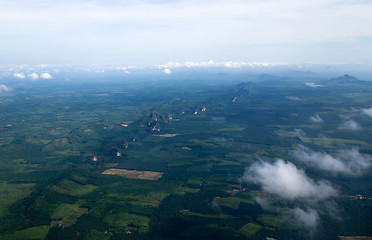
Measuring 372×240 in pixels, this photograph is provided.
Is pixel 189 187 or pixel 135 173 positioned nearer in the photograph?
pixel 189 187

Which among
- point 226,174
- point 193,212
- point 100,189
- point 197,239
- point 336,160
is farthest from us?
point 336,160

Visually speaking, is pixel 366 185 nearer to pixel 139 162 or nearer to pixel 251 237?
pixel 251 237

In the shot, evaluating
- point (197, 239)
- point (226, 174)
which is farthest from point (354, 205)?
point (197, 239)

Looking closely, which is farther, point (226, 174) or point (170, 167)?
point (170, 167)

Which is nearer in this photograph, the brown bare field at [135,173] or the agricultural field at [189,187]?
the agricultural field at [189,187]

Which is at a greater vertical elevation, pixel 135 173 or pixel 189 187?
pixel 135 173

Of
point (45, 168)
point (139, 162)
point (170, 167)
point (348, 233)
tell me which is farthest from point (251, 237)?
point (45, 168)

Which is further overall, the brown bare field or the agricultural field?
the brown bare field

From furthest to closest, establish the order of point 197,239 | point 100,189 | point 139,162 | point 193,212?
point 139,162
point 100,189
point 193,212
point 197,239
